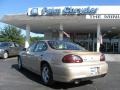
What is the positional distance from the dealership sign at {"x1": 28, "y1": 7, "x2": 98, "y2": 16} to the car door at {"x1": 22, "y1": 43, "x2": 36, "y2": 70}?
44.6 ft

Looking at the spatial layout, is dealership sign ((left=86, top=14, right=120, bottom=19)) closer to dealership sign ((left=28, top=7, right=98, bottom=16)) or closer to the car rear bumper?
dealership sign ((left=28, top=7, right=98, bottom=16))

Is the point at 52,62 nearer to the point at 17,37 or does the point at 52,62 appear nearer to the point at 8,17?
the point at 8,17

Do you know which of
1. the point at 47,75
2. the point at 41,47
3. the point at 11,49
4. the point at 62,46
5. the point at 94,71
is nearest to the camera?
the point at 94,71

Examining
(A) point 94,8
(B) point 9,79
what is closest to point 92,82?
(B) point 9,79

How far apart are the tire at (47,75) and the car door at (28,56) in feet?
3.91

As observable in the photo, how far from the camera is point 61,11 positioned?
2458 cm

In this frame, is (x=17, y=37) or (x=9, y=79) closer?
(x=9, y=79)

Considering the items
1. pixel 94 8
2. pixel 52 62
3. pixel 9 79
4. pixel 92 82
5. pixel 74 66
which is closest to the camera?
pixel 74 66

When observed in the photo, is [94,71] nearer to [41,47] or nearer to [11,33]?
[41,47]

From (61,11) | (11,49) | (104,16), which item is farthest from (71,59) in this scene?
(61,11)

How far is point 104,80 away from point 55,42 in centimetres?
233

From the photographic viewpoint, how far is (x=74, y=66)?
307 inches

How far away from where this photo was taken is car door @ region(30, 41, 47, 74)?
30.5 ft

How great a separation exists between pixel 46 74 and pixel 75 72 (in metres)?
1.42
